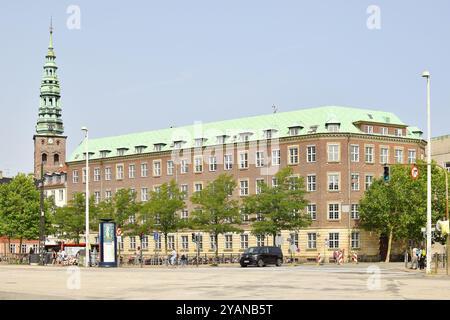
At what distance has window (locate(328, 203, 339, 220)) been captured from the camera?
92.4m

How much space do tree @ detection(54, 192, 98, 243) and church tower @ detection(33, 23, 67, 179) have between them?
3922 centimetres

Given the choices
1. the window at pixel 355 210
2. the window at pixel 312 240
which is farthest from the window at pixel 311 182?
the window at pixel 312 240

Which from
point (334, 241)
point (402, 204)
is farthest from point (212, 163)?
point (402, 204)

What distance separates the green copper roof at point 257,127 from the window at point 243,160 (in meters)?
1.92

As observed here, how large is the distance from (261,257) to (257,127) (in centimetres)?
3694

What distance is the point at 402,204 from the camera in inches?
3452

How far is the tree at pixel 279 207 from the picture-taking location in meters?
82.1

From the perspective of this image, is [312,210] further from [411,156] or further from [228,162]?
[411,156]

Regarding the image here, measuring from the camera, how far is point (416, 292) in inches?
1166

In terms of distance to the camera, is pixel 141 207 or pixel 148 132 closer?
pixel 141 207

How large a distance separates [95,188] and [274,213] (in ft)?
147

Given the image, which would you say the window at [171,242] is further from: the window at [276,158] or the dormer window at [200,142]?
the window at [276,158]

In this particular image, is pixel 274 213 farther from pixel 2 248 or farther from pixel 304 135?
pixel 2 248
